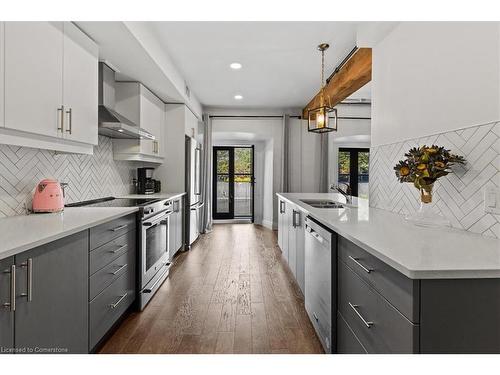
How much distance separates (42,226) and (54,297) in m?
0.42

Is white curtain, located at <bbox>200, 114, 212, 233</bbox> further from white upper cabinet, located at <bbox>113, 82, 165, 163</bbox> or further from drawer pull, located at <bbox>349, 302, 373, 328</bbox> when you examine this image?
drawer pull, located at <bbox>349, 302, 373, 328</bbox>

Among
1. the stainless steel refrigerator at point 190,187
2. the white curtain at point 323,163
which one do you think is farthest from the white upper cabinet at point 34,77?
the white curtain at point 323,163

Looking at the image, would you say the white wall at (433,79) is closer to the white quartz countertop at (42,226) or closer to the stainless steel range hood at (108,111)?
the white quartz countertop at (42,226)

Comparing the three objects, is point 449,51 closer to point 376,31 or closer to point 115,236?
point 376,31

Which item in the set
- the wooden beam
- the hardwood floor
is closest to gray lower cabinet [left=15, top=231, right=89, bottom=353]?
the hardwood floor

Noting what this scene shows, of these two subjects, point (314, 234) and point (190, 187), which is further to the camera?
point (190, 187)

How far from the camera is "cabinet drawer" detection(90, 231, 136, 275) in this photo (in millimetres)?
1870

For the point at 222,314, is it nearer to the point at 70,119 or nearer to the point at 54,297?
Answer: the point at 54,297

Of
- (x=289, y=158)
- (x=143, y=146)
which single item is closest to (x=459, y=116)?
(x=143, y=146)

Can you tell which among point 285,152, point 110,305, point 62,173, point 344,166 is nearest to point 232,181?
point 285,152

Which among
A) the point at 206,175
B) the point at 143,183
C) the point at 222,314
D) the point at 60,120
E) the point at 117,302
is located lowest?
the point at 222,314

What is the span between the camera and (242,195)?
26.1ft

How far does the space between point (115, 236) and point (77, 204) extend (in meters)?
0.85

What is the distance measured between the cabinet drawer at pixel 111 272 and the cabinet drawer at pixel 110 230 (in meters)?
0.18
